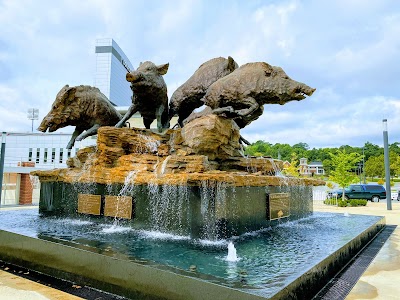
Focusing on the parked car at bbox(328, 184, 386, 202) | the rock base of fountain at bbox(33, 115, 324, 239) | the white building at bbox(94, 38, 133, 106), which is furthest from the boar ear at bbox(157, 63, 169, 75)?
the white building at bbox(94, 38, 133, 106)

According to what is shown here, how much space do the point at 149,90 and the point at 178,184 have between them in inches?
119

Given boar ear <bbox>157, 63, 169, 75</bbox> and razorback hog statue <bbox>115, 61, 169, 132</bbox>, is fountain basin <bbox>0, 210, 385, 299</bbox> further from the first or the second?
boar ear <bbox>157, 63, 169, 75</bbox>

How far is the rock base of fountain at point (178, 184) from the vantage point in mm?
5336

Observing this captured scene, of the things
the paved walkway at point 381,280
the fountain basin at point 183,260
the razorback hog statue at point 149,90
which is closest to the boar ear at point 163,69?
the razorback hog statue at point 149,90

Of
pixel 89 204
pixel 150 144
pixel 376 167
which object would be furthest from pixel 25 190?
pixel 376 167

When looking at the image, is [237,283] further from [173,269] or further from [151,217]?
[151,217]

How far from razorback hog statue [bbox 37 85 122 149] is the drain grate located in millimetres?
6654

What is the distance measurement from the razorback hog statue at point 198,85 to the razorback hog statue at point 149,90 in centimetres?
43

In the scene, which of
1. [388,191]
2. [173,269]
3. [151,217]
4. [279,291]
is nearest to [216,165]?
[151,217]

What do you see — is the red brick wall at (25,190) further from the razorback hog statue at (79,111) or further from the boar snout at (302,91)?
the boar snout at (302,91)

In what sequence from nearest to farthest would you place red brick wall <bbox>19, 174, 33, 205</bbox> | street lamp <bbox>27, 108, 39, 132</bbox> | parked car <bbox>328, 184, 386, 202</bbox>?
red brick wall <bbox>19, 174, 33, 205</bbox>
parked car <bbox>328, 184, 386, 202</bbox>
street lamp <bbox>27, 108, 39, 132</bbox>

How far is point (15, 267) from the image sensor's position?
4621 millimetres

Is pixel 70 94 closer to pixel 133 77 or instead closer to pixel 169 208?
pixel 133 77

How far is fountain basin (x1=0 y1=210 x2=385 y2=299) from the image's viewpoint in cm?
296
